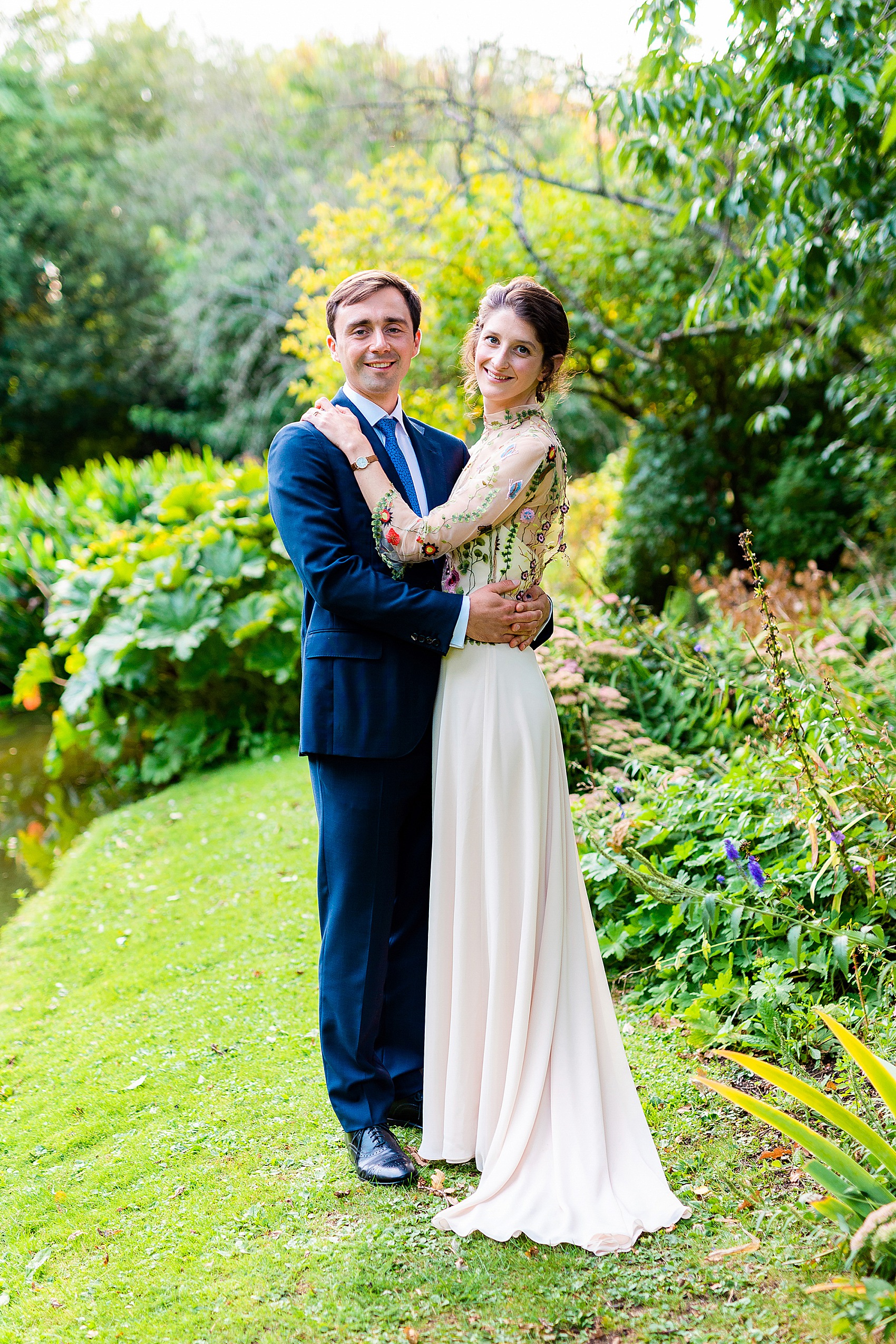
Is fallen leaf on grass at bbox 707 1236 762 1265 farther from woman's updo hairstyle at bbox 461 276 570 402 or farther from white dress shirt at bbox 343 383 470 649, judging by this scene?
woman's updo hairstyle at bbox 461 276 570 402

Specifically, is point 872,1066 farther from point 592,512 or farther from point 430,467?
point 592,512

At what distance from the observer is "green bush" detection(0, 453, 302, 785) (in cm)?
658

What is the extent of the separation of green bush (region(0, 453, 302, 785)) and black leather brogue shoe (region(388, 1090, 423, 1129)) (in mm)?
4037

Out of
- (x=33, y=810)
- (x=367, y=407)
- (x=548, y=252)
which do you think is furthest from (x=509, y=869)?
(x=548, y=252)

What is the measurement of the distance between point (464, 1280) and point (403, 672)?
130 cm

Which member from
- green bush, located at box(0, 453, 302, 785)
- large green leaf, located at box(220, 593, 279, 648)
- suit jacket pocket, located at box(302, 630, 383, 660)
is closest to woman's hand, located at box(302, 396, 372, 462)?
suit jacket pocket, located at box(302, 630, 383, 660)

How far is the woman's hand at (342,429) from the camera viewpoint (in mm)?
2428

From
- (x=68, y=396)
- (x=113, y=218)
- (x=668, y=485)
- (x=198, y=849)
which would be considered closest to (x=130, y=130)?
(x=113, y=218)

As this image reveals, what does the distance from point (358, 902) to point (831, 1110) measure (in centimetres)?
114

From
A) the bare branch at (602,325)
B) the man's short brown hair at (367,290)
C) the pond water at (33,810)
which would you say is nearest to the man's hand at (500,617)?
the man's short brown hair at (367,290)

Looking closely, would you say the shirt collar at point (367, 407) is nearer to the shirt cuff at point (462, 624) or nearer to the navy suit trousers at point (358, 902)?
the shirt cuff at point (462, 624)

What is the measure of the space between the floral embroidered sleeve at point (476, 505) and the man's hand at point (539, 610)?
20cm

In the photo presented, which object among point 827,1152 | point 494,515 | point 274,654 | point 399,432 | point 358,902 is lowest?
point 827,1152

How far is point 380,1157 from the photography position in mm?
2441
